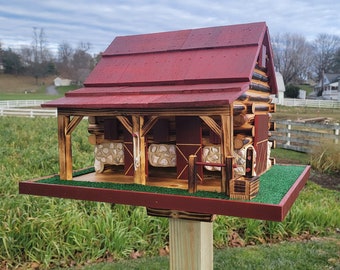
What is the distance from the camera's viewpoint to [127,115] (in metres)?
2.44

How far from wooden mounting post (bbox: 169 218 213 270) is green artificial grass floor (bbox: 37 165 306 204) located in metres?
0.37

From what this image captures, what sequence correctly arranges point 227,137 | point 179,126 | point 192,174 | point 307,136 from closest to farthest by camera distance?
point 227,137 < point 192,174 < point 179,126 < point 307,136

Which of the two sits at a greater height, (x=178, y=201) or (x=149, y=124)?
(x=149, y=124)

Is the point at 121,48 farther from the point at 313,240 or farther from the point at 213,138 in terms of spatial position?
Result: the point at 313,240

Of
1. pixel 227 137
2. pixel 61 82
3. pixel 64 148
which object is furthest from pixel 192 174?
pixel 61 82

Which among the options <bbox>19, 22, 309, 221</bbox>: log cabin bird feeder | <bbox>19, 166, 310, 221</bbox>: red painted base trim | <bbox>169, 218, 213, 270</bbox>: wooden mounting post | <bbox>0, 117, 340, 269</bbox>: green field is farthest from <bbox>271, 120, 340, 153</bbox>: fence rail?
<bbox>19, 166, 310, 221</bbox>: red painted base trim

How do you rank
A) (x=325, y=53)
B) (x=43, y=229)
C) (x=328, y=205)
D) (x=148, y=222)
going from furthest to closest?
1. (x=325, y=53)
2. (x=328, y=205)
3. (x=148, y=222)
4. (x=43, y=229)

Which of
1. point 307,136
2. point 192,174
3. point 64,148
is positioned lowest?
point 307,136

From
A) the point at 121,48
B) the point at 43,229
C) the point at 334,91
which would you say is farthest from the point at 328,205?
the point at 334,91

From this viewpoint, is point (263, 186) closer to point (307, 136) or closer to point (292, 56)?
point (307, 136)

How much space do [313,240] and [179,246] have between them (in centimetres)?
426

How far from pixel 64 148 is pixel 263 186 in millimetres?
1464

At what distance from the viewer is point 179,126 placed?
260 centimetres

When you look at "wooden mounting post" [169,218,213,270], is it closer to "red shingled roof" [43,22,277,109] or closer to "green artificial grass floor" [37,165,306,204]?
"green artificial grass floor" [37,165,306,204]
